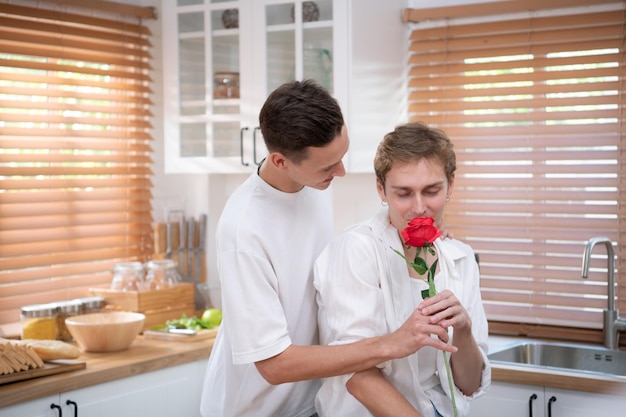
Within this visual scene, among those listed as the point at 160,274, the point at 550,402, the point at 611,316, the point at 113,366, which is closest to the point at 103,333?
the point at 113,366

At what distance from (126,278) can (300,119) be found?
2.03m

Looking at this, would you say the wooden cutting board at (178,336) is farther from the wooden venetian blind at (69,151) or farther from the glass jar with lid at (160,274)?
the wooden venetian blind at (69,151)

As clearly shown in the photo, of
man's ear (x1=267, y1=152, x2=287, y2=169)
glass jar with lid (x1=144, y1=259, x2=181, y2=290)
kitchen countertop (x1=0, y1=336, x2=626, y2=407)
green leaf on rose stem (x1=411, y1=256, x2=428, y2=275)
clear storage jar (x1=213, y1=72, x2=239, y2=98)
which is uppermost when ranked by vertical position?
clear storage jar (x1=213, y1=72, x2=239, y2=98)

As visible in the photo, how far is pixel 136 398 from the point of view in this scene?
122 inches

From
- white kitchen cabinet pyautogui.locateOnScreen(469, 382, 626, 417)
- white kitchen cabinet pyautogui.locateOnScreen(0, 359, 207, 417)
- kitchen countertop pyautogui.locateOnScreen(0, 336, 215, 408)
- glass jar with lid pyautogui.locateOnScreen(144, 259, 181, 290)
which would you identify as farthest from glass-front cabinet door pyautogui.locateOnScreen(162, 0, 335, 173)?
white kitchen cabinet pyautogui.locateOnScreen(469, 382, 626, 417)

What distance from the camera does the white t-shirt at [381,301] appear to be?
1932 mm

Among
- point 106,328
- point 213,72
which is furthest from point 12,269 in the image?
point 213,72

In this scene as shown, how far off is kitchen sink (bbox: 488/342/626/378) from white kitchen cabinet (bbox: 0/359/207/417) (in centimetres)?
116

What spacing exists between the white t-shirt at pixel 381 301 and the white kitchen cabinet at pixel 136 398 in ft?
3.78

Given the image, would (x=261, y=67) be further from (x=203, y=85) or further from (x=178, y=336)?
(x=178, y=336)

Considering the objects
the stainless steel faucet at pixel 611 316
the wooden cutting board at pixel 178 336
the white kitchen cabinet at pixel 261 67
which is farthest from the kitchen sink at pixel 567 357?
the wooden cutting board at pixel 178 336

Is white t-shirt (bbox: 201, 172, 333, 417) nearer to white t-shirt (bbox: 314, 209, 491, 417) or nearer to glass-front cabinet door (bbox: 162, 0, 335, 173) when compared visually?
white t-shirt (bbox: 314, 209, 491, 417)

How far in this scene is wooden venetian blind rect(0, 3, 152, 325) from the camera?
11.6 ft

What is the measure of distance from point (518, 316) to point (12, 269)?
2102mm
